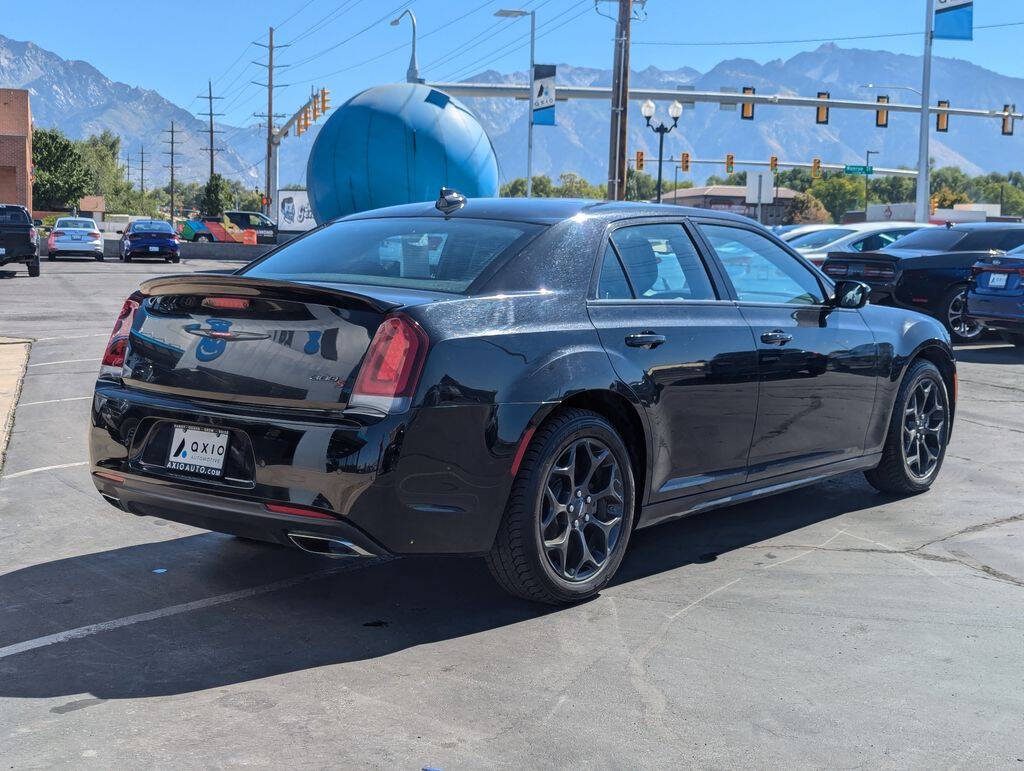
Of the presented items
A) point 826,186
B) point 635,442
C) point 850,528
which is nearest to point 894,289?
point 850,528

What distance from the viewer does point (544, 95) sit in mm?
34719

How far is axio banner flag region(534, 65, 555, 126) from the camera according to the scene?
3453 centimetres

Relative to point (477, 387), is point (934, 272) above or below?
above

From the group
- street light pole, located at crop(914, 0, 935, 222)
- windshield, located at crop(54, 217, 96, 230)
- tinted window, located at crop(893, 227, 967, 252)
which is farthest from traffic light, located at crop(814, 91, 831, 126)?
tinted window, located at crop(893, 227, 967, 252)

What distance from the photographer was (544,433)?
4.57 meters

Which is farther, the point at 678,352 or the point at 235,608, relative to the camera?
the point at 678,352

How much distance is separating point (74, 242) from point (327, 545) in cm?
3855

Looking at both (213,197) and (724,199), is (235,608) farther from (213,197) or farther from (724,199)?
(724,199)

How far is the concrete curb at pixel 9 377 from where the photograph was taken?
27.9 ft

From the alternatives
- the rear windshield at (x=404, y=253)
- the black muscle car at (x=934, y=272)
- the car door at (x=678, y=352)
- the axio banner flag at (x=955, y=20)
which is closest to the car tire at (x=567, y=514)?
the car door at (x=678, y=352)

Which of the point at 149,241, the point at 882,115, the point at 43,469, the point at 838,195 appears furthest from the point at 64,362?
the point at 838,195

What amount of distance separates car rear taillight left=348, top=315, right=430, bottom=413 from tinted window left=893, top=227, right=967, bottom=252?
14.1 metres

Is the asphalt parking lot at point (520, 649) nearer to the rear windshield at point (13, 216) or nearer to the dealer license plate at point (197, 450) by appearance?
the dealer license plate at point (197, 450)

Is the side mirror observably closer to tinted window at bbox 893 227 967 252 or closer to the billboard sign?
tinted window at bbox 893 227 967 252
